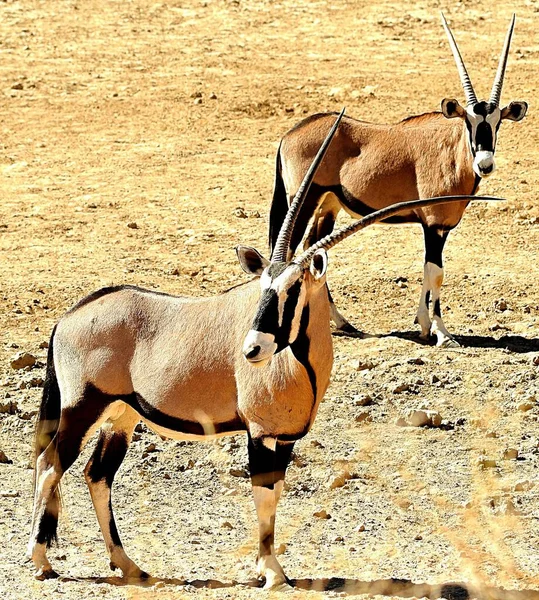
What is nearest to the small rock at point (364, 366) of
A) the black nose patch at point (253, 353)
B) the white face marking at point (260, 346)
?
the white face marking at point (260, 346)

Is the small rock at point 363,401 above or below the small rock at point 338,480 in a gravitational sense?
below

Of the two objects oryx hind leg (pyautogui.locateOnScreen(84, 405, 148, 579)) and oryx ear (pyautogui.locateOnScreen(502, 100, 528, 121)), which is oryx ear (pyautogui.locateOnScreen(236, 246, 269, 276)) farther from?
oryx ear (pyautogui.locateOnScreen(502, 100, 528, 121))

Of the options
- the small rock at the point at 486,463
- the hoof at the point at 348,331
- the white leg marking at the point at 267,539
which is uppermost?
the white leg marking at the point at 267,539

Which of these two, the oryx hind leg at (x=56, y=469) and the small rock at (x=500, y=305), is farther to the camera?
the small rock at (x=500, y=305)

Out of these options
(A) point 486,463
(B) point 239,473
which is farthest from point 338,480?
(A) point 486,463

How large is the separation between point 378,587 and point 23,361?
4482mm

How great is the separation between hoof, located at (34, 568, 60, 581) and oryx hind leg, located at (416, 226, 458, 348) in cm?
474

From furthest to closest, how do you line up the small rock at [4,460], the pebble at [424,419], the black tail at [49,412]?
1. the pebble at [424,419]
2. the small rock at [4,460]
3. the black tail at [49,412]

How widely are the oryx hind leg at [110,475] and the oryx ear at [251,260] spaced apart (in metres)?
1.06

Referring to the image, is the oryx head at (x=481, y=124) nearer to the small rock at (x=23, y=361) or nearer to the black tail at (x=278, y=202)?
the black tail at (x=278, y=202)

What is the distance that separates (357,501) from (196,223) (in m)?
6.97

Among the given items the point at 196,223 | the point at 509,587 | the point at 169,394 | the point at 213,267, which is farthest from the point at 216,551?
the point at 196,223

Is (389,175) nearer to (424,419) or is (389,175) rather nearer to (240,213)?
(424,419)

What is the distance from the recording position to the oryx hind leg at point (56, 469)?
6.88 m
